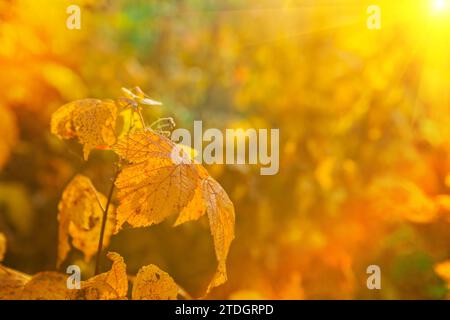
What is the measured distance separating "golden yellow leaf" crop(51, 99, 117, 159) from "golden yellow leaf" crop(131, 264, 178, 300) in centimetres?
20

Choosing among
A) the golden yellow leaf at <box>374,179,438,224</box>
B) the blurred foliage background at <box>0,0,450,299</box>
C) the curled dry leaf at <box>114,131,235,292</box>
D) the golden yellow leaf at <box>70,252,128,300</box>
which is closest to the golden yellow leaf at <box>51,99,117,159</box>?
the curled dry leaf at <box>114,131,235,292</box>

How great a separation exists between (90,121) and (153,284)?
27 cm

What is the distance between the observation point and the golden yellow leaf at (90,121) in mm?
869

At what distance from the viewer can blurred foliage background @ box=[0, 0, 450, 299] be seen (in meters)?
1.82

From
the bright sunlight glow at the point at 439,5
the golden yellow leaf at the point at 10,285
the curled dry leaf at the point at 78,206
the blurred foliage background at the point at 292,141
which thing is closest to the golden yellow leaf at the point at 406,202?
the blurred foliage background at the point at 292,141

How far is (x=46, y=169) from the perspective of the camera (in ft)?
6.71

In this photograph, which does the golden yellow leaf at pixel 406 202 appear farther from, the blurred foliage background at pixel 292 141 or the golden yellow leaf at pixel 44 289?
the golden yellow leaf at pixel 44 289

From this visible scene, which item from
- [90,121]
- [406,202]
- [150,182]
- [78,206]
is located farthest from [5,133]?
[406,202]

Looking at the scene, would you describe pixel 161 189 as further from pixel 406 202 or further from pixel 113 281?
pixel 406 202
